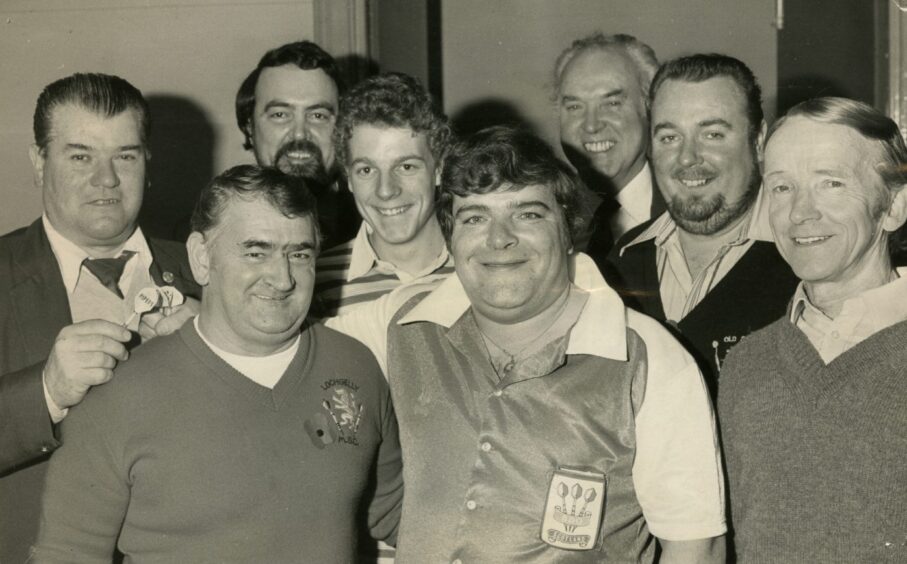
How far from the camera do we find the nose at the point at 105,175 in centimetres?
305

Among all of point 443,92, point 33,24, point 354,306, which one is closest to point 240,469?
point 354,306

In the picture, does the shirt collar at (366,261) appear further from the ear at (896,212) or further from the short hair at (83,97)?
the ear at (896,212)

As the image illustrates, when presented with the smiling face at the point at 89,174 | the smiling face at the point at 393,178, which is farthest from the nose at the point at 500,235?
the smiling face at the point at 89,174

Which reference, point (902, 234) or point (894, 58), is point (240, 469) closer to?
point (902, 234)

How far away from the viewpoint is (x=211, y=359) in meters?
2.51

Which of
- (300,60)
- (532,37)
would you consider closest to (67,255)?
(300,60)

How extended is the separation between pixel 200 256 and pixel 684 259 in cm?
159

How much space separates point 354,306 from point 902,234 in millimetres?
1619

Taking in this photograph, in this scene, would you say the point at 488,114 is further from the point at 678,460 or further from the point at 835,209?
the point at 678,460

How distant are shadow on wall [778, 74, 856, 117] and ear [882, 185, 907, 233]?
5.73 feet

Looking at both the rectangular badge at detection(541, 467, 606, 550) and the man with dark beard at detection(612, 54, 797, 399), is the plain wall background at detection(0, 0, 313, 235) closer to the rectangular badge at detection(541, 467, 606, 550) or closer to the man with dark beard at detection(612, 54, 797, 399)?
the man with dark beard at detection(612, 54, 797, 399)

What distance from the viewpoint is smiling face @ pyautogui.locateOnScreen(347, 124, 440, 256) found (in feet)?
10.3

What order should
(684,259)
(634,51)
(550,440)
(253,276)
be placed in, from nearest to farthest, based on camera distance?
1. (550,440)
2. (253,276)
3. (684,259)
4. (634,51)

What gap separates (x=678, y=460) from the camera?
2342 mm
